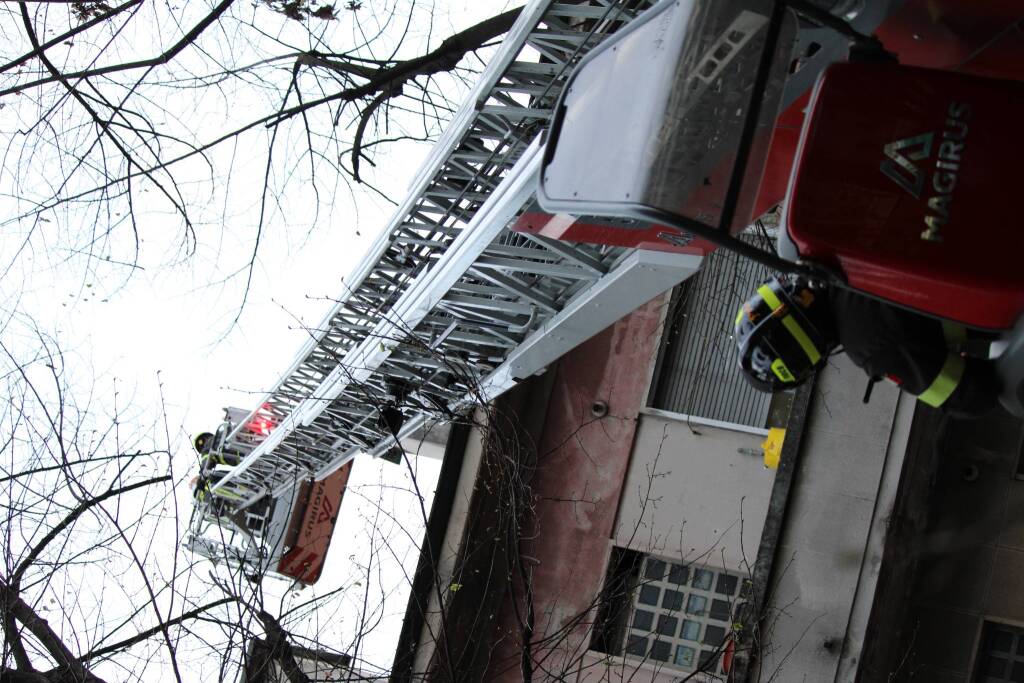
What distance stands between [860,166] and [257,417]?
1136 cm

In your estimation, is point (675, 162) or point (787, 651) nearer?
point (675, 162)

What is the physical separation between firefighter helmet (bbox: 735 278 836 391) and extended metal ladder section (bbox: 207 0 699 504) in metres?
1.33

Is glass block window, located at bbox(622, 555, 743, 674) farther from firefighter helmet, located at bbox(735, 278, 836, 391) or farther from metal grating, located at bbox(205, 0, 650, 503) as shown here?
firefighter helmet, located at bbox(735, 278, 836, 391)

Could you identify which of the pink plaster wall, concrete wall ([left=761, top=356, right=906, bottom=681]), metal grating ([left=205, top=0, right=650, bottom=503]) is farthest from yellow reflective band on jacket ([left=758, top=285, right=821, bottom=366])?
the pink plaster wall

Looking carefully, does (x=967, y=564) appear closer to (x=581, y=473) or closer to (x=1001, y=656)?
(x=1001, y=656)

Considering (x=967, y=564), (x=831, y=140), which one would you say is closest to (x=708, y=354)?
(x=967, y=564)

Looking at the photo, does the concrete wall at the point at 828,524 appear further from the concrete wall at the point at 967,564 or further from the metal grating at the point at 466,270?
the metal grating at the point at 466,270

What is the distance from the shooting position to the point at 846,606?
8.83 metres

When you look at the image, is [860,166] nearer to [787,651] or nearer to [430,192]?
[430,192]

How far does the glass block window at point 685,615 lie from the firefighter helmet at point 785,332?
7.42 m

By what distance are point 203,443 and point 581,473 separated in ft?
23.1

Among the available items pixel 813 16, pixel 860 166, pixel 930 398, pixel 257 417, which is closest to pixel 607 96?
pixel 813 16

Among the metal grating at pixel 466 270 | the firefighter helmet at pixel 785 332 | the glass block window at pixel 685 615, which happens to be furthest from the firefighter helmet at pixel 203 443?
the firefighter helmet at pixel 785 332

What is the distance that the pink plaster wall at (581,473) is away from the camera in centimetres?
1268
